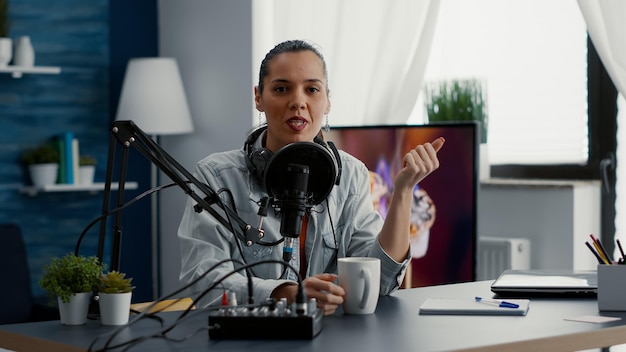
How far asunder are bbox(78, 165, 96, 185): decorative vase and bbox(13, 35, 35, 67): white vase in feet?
1.92

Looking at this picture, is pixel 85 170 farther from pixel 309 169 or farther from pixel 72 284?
pixel 309 169

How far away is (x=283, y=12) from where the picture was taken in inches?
173

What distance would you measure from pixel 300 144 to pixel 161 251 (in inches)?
140

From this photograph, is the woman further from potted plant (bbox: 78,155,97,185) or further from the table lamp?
potted plant (bbox: 78,155,97,185)

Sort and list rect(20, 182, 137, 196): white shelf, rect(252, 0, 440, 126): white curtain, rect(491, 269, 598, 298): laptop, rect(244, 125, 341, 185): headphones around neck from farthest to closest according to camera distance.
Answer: rect(20, 182, 137, 196): white shelf, rect(252, 0, 440, 126): white curtain, rect(244, 125, 341, 185): headphones around neck, rect(491, 269, 598, 298): laptop

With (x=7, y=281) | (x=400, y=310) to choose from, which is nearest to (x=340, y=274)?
(x=400, y=310)

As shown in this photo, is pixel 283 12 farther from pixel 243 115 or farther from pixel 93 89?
pixel 93 89

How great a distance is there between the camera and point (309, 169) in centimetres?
173

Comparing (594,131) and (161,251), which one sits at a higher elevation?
(594,131)

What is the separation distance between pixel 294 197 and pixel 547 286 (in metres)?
0.65

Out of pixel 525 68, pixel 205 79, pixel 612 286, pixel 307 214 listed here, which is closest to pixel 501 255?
pixel 525 68

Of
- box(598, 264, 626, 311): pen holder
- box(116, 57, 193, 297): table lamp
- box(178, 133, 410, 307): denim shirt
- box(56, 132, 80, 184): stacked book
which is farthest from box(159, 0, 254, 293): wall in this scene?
box(598, 264, 626, 311): pen holder

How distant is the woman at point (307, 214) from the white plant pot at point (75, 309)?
0.34 meters

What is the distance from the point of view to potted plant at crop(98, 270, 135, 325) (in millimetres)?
1679
